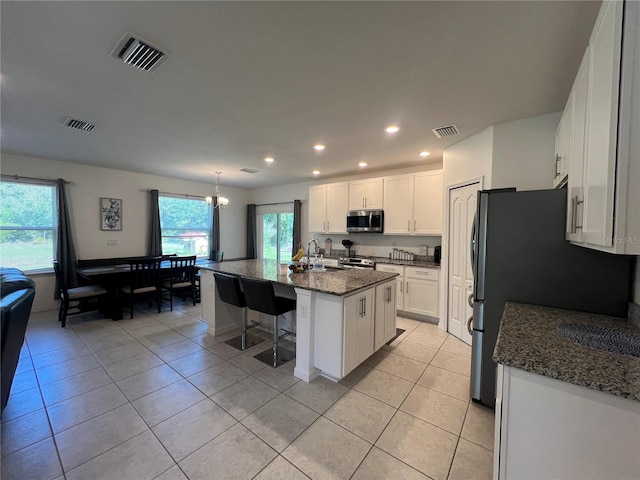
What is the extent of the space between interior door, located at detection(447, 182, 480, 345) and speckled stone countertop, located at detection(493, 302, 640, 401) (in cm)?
176

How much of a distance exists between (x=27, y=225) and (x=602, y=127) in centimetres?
682

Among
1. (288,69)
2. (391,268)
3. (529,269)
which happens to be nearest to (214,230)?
(391,268)

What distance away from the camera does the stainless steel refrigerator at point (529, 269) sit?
5.61ft

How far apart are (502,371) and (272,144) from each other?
339 cm

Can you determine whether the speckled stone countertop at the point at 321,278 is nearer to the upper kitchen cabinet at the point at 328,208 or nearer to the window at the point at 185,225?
the upper kitchen cabinet at the point at 328,208

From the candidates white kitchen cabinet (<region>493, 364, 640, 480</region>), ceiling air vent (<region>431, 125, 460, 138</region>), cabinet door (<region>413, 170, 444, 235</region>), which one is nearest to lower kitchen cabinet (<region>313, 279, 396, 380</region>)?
white kitchen cabinet (<region>493, 364, 640, 480</region>)

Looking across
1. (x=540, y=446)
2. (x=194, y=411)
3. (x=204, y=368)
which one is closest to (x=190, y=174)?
(x=204, y=368)

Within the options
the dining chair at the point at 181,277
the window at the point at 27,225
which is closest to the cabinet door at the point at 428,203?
the dining chair at the point at 181,277

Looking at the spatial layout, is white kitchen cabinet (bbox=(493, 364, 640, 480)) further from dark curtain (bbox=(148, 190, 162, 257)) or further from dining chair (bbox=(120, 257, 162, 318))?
dark curtain (bbox=(148, 190, 162, 257))

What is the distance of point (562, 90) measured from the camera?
7.14 feet

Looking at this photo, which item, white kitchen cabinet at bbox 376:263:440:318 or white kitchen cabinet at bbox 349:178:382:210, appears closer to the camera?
white kitchen cabinet at bbox 376:263:440:318

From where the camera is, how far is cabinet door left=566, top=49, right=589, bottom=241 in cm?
143

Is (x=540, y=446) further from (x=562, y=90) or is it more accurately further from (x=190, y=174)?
(x=190, y=174)

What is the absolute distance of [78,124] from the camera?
9.77ft
